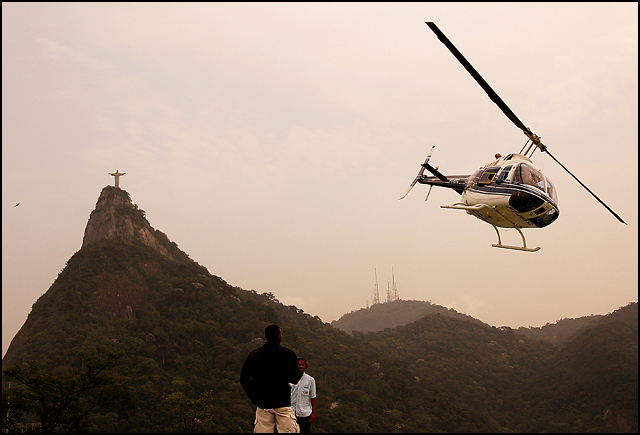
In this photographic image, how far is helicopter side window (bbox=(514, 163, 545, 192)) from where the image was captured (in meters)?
13.5

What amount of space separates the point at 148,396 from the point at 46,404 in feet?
62.1

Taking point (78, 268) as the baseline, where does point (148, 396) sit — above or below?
below

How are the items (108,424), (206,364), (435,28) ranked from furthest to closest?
(206,364), (108,424), (435,28)

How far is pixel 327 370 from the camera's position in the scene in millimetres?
70188

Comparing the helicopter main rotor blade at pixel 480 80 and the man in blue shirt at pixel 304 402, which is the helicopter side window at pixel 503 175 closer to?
the helicopter main rotor blade at pixel 480 80

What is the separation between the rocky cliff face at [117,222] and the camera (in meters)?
85.3

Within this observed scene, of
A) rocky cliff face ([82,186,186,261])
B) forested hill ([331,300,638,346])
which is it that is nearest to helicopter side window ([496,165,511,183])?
rocky cliff face ([82,186,186,261])

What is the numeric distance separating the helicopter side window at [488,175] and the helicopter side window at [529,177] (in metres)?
0.84

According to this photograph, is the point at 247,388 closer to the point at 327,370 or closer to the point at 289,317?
the point at 327,370

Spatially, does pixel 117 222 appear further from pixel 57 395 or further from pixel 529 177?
pixel 529 177

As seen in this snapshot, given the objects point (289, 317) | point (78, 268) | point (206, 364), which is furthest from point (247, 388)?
point (289, 317)

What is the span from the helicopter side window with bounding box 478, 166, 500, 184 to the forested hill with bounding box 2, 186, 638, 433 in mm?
35004

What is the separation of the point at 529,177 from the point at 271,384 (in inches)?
424

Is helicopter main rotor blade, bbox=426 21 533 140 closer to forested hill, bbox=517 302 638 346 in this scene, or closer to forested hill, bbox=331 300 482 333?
forested hill, bbox=517 302 638 346
